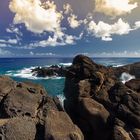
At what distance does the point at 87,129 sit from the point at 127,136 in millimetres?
3021

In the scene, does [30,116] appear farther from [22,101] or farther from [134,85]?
[134,85]

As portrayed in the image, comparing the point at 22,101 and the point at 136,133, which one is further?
the point at 22,101

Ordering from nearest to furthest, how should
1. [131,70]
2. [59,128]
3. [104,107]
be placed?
[59,128] → [104,107] → [131,70]

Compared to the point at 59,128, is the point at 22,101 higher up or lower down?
higher up

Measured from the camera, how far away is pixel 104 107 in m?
18.2

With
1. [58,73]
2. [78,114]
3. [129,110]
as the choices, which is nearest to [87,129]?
[78,114]

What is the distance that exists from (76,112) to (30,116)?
374 cm

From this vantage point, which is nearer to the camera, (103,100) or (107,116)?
(107,116)

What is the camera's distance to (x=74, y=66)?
82.6 ft

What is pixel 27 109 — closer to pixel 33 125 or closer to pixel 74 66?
pixel 33 125

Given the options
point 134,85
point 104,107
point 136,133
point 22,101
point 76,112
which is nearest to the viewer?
point 136,133

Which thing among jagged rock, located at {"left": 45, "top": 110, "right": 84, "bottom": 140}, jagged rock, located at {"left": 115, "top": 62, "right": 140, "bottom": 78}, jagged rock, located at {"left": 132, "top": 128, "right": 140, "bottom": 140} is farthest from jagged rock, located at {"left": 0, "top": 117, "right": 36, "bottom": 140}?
jagged rock, located at {"left": 115, "top": 62, "right": 140, "bottom": 78}

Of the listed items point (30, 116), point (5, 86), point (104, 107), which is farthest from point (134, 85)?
point (5, 86)

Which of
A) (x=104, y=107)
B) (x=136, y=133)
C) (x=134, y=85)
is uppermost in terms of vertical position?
(x=134, y=85)
